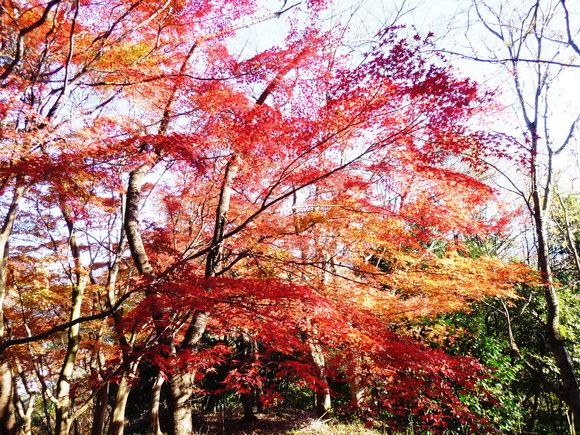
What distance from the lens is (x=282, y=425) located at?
10125 mm

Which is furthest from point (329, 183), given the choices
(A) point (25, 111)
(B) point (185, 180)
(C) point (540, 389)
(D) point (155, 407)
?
(C) point (540, 389)

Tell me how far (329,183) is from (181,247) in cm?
468

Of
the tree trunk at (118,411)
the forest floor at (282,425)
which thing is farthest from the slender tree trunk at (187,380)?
the forest floor at (282,425)

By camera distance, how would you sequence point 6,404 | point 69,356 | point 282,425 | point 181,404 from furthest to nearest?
point 282,425
point 69,356
point 181,404
point 6,404

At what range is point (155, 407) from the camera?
28.6 ft

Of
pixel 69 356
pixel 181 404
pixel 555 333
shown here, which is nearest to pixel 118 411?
pixel 69 356

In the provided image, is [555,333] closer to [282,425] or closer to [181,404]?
[181,404]

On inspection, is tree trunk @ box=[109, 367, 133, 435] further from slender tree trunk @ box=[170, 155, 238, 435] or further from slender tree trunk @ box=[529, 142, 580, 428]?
slender tree trunk @ box=[529, 142, 580, 428]

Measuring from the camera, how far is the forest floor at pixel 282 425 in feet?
28.9

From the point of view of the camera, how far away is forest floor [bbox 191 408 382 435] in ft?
28.9

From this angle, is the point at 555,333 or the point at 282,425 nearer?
the point at 555,333

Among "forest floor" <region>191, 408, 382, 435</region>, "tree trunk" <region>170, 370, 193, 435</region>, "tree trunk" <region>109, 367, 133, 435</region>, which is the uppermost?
"tree trunk" <region>170, 370, 193, 435</region>

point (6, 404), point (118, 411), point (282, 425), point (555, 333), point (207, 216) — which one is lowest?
point (282, 425)

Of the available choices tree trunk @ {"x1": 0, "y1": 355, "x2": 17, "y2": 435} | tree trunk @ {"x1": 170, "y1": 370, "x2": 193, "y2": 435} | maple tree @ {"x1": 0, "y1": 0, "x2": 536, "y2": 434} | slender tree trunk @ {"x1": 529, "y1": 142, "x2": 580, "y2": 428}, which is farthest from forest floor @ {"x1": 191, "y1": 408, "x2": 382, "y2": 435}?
tree trunk @ {"x1": 0, "y1": 355, "x2": 17, "y2": 435}
